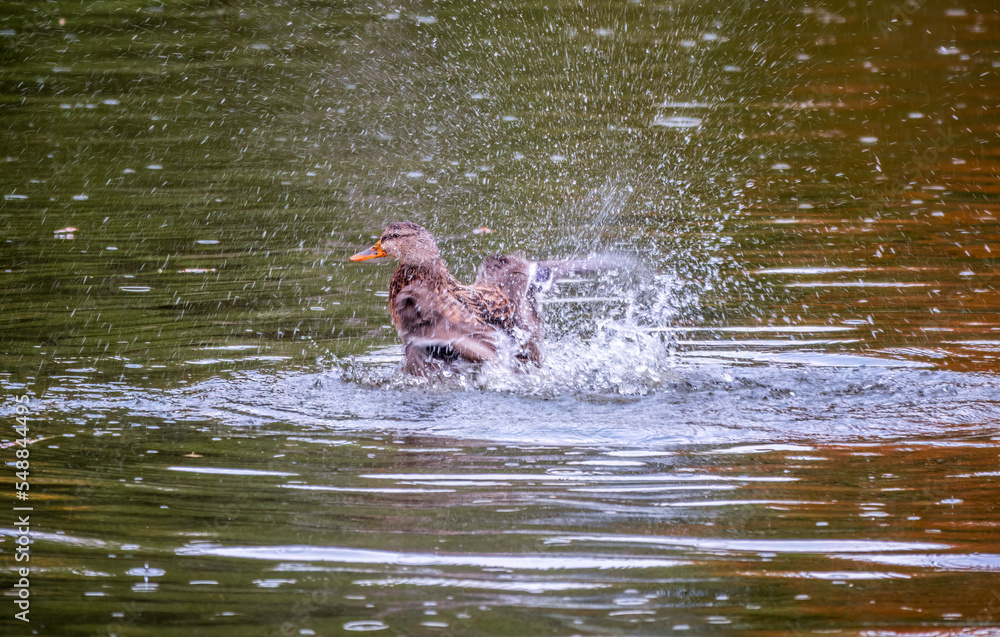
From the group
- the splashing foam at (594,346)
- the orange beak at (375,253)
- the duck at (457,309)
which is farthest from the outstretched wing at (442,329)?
the orange beak at (375,253)

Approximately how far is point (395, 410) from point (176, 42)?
11236mm

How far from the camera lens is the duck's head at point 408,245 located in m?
6.80

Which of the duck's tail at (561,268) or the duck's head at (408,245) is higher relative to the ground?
the duck's head at (408,245)

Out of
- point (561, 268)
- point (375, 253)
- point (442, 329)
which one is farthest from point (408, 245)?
point (561, 268)

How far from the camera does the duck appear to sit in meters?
6.28

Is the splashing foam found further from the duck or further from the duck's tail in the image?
the duck's tail

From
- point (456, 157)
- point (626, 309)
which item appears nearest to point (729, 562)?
point (626, 309)

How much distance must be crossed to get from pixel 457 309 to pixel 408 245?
637mm

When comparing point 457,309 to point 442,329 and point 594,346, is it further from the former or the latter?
point 594,346

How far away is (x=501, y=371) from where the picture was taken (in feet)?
20.5

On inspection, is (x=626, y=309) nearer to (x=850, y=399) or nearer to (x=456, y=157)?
(x=850, y=399)

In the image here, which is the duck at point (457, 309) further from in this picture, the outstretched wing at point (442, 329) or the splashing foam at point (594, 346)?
the splashing foam at point (594, 346)
